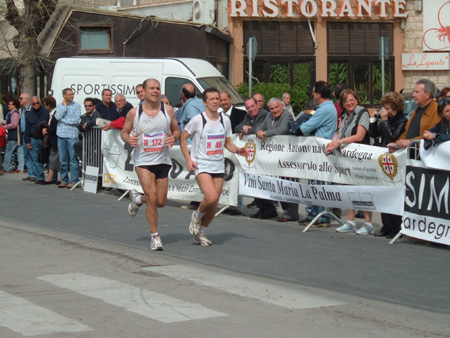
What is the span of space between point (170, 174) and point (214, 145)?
14.6 ft

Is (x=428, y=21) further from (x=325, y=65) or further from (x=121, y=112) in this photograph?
(x=121, y=112)

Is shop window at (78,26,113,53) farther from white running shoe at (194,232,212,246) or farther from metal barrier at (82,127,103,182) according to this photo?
white running shoe at (194,232,212,246)

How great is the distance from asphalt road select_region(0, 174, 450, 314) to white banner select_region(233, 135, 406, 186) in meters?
0.78

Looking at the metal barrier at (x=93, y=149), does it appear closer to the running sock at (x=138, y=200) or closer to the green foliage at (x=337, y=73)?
the running sock at (x=138, y=200)

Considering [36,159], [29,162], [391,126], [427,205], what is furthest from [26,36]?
[427,205]

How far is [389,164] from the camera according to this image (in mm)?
11117

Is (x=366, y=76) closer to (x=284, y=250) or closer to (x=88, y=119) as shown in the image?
(x=88, y=119)

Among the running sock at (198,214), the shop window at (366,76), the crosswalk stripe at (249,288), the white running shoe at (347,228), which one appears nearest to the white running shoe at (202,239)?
the running sock at (198,214)

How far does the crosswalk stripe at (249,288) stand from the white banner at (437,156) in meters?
2.99

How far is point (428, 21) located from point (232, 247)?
25.6 meters

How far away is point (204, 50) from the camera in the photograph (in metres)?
30.9

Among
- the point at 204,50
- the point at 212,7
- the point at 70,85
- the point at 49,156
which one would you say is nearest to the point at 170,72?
the point at 70,85

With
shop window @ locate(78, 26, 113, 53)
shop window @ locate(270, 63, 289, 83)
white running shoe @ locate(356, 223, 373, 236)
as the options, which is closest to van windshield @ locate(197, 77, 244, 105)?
shop window @ locate(78, 26, 113, 53)

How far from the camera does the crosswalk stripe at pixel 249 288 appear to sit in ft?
25.7
